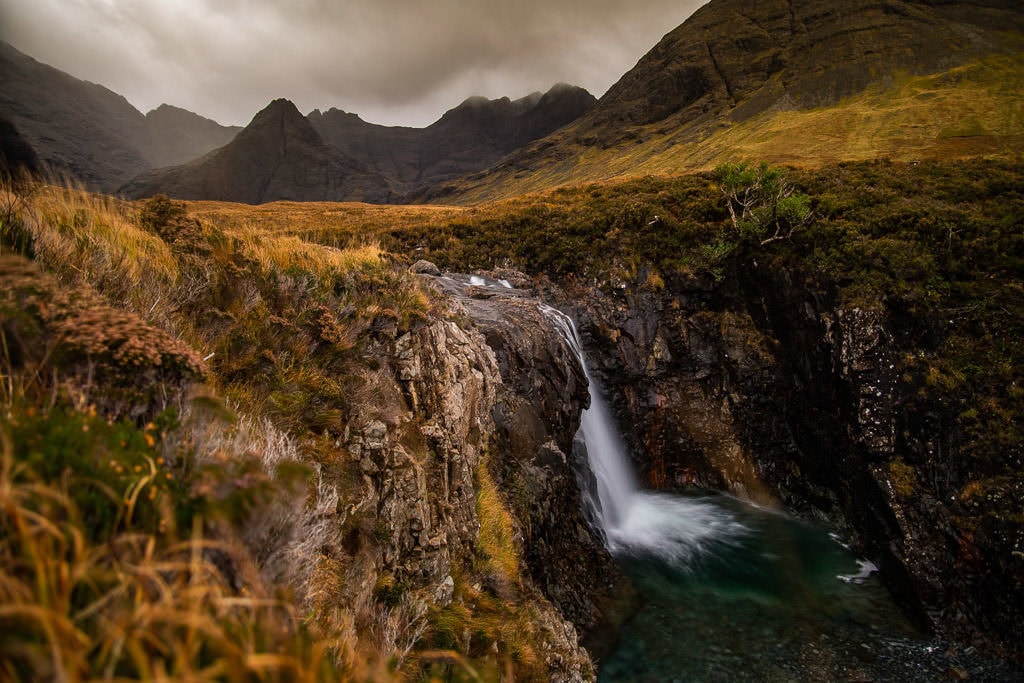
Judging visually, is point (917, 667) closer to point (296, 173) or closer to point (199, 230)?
point (199, 230)

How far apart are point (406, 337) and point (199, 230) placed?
324cm

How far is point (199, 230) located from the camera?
6.29 meters

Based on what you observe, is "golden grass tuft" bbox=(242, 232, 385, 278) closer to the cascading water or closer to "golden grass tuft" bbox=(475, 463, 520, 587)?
"golden grass tuft" bbox=(475, 463, 520, 587)

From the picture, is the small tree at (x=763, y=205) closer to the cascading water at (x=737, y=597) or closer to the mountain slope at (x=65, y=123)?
the cascading water at (x=737, y=597)

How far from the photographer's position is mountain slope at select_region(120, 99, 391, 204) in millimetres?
149275

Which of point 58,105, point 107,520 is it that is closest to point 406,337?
point 107,520

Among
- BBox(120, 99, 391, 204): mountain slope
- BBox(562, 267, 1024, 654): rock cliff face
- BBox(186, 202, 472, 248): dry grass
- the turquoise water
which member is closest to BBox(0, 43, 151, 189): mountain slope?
BBox(120, 99, 391, 204): mountain slope

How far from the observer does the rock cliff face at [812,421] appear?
11375mm

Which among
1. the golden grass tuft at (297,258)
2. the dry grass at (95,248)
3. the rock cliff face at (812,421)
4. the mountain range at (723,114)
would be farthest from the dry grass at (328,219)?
the dry grass at (95,248)

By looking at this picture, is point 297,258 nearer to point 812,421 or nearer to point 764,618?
point 764,618

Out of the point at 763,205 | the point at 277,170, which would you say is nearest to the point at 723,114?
the point at 763,205

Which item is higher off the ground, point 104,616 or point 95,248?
point 95,248

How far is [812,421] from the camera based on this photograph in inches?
663

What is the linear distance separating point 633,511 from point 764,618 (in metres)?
5.63
